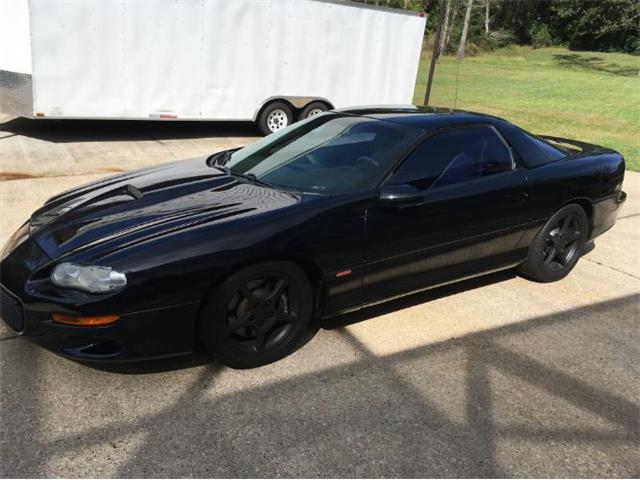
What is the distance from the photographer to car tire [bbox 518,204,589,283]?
4320 mm

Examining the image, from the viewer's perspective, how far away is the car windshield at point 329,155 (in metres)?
3.43

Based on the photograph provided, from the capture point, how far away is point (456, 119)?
3959 millimetres

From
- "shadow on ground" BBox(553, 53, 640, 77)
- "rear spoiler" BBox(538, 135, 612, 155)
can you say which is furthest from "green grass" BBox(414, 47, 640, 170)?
"rear spoiler" BBox(538, 135, 612, 155)

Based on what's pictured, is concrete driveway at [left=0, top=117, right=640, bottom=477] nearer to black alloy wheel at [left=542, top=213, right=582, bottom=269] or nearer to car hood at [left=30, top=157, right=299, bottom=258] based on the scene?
black alloy wheel at [left=542, top=213, right=582, bottom=269]

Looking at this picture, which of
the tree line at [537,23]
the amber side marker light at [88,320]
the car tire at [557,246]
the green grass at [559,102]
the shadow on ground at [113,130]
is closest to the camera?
the amber side marker light at [88,320]

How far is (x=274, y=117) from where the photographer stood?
36.7 feet

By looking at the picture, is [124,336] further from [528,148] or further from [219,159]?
[528,148]

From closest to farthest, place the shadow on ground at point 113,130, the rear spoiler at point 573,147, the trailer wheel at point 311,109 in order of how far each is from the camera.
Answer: the rear spoiler at point 573,147, the shadow on ground at point 113,130, the trailer wheel at point 311,109

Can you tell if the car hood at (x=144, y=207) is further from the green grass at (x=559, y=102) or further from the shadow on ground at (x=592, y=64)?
the shadow on ground at (x=592, y=64)

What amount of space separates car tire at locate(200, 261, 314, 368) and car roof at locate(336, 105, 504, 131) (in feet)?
4.63

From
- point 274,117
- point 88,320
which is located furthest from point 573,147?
point 274,117

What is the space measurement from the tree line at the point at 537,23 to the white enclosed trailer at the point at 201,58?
4293 cm

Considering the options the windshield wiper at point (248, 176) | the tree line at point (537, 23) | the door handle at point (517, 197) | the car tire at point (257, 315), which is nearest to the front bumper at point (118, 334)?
the car tire at point (257, 315)

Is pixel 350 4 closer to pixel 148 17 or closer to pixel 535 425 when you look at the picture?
pixel 148 17
